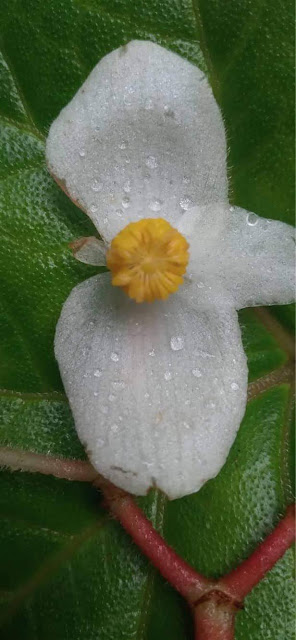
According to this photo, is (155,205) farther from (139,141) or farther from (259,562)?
(259,562)

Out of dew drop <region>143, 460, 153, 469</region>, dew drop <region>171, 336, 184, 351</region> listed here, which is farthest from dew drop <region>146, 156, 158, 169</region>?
dew drop <region>143, 460, 153, 469</region>

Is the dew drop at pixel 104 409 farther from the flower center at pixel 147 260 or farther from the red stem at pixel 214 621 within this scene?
the red stem at pixel 214 621

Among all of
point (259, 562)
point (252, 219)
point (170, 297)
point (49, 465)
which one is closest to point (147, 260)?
point (170, 297)

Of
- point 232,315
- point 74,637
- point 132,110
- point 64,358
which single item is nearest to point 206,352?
point 232,315

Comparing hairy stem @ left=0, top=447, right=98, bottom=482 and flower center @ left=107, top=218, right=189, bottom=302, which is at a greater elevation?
flower center @ left=107, top=218, right=189, bottom=302

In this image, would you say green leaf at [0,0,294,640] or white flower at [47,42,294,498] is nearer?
white flower at [47,42,294,498]

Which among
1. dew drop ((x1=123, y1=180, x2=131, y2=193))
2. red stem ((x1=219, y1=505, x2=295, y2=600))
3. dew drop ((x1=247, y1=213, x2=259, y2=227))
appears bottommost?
red stem ((x1=219, y1=505, x2=295, y2=600))

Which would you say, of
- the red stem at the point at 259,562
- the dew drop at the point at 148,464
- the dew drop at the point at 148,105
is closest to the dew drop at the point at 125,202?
the dew drop at the point at 148,105

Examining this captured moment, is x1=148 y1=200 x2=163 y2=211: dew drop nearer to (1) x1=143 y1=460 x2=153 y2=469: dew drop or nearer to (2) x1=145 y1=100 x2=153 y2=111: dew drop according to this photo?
(2) x1=145 y1=100 x2=153 y2=111: dew drop
